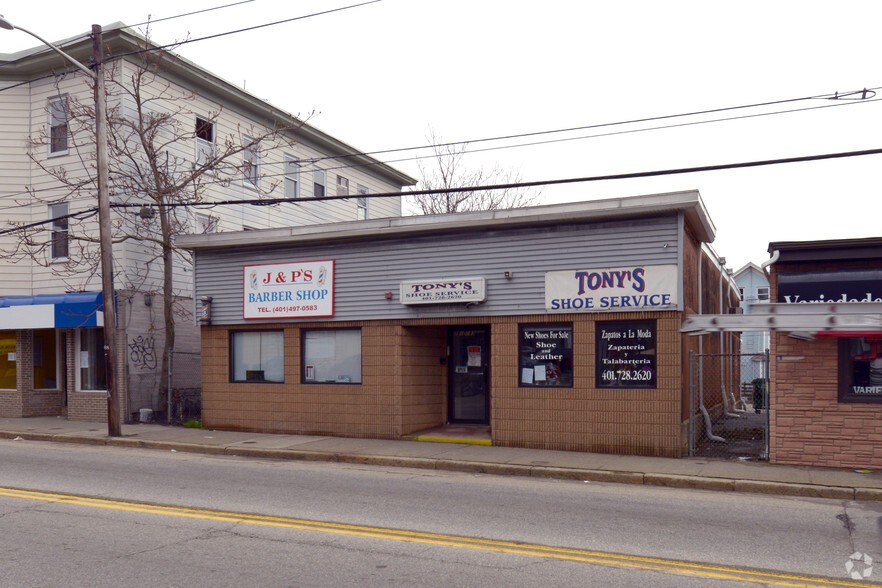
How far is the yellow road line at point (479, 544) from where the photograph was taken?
6.38 metres

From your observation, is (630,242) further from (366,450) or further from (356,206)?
(356,206)

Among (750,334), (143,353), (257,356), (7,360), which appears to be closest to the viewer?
(257,356)

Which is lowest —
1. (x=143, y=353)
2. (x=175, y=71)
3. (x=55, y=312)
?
(x=143, y=353)

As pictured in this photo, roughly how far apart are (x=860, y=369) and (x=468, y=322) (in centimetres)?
660

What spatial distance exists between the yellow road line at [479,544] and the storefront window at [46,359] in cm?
1242

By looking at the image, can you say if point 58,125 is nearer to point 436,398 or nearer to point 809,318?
point 436,398

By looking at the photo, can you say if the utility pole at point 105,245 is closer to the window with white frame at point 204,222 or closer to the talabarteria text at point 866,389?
the window with white frame at point 204,222

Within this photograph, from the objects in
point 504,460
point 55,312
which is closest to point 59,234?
point 55,312

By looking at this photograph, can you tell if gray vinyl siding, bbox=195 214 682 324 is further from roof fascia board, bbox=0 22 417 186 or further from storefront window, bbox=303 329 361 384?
roof fascia board, bbox=0 22 417 186

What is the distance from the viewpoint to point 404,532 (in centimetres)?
790

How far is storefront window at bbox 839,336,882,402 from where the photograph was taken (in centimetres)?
1184

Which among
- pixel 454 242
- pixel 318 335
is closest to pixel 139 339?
pixel 318 335

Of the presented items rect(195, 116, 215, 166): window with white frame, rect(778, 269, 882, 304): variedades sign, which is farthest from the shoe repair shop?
rect(195, 116, 215, 166): window with white frame

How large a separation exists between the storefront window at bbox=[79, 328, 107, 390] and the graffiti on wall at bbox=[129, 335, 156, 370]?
1.11m
